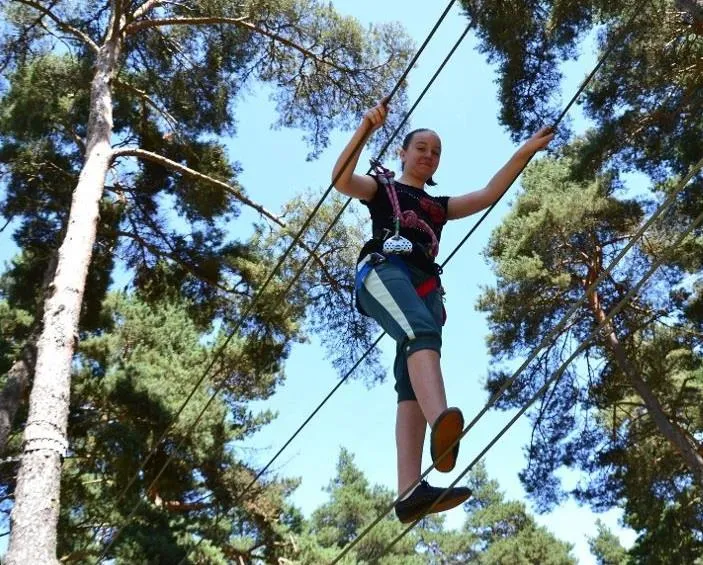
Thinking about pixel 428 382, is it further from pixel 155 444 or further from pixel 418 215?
pixel 155 444

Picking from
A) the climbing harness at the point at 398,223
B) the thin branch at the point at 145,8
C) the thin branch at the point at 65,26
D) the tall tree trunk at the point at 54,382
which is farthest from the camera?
the thin branch at the point at 145,8

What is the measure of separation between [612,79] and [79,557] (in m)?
7.81

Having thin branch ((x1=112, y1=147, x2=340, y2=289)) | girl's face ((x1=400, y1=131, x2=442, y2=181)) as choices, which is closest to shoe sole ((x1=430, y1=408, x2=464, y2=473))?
girl's face ((x1=400, y1=131, x2=442, y2=181))

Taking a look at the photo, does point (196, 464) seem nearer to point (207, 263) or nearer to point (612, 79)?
point (207, 263)

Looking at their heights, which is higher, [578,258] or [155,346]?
[155,346]

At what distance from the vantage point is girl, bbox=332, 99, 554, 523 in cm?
249

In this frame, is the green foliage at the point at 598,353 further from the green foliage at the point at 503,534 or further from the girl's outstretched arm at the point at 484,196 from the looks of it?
the green foliage at the point at 503,534

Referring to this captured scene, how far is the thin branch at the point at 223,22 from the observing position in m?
7.87

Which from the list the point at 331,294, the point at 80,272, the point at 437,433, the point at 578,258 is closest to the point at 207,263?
the point at 331,294

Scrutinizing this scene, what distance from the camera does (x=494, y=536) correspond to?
92.9 feet

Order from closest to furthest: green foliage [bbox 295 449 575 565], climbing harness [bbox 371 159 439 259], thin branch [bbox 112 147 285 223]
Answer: climbing harness [bbox 371 159 439 259]
thin branch [bbox 112 147 285 223]
green foliage [bbox 295 449 575 565]

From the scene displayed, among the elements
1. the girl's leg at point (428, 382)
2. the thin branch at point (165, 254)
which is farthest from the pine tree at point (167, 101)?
the girl's leg at point (428, 382)

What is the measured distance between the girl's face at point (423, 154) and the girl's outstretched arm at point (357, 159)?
21 centimetres

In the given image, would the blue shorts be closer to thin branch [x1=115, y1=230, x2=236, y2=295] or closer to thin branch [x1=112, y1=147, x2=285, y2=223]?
thin branch [x1=112, y1=147, x2=285, y2=223]
